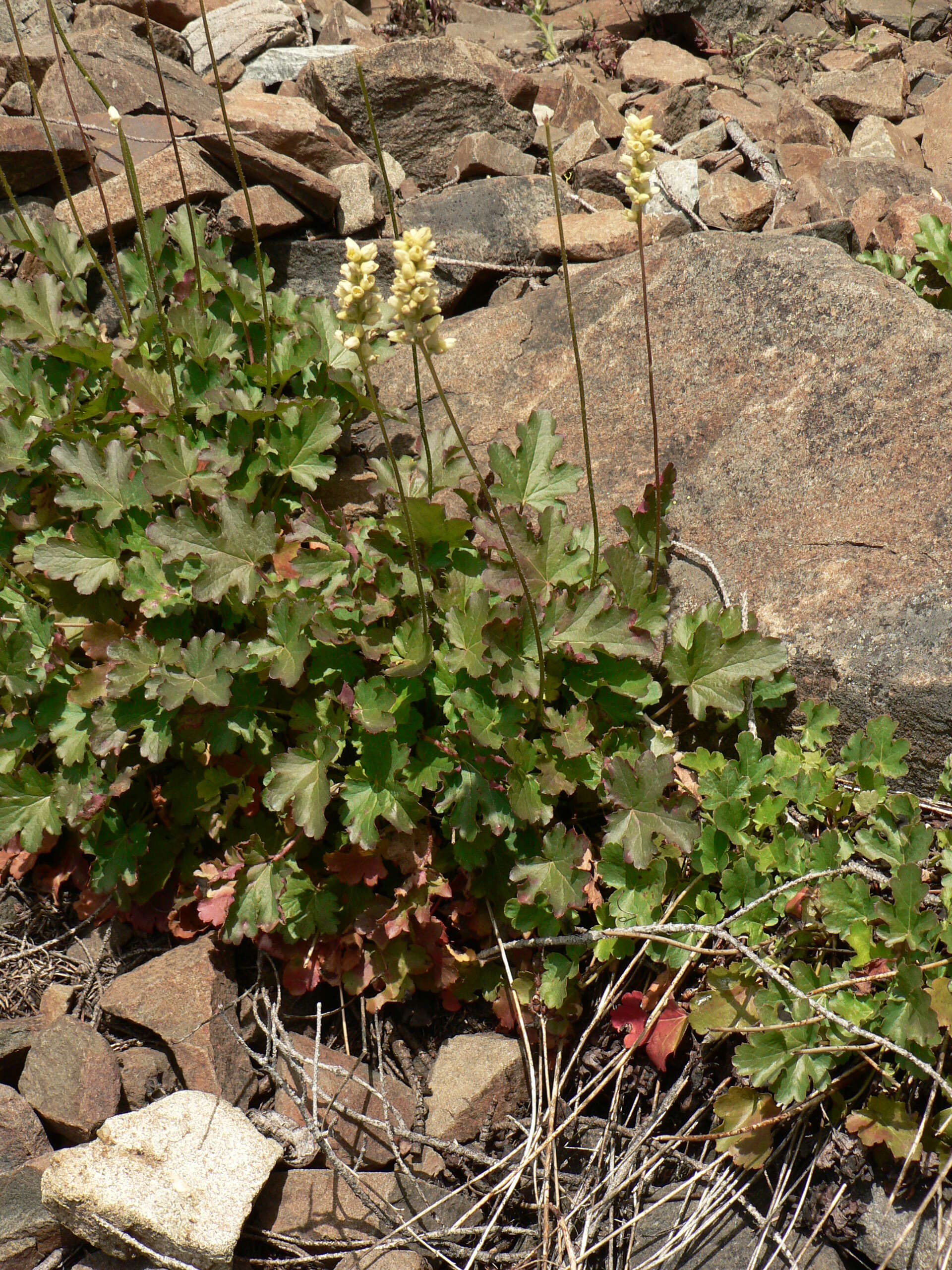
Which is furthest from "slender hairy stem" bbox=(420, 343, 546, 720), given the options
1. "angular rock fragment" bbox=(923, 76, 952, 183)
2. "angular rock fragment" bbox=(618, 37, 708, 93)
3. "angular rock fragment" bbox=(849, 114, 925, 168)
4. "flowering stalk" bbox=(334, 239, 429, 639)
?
"angular rock fragment" bbox=(618, 37, 708, 93)

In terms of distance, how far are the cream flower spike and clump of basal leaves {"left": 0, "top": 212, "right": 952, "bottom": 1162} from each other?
3.25 ft

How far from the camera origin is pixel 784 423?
10.7 ft

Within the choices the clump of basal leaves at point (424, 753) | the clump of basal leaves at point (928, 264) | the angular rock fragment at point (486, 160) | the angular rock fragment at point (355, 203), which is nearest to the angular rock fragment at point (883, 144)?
the clump of basal leaves at point (928, 264)

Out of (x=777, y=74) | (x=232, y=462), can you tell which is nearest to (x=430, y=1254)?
(x=232, y=462)

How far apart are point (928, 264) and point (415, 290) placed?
321 cm

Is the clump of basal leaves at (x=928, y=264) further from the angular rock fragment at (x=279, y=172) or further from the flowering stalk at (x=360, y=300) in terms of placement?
the flowering stalk at (x=360, y=300)

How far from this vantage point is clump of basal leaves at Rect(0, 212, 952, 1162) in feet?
8.43

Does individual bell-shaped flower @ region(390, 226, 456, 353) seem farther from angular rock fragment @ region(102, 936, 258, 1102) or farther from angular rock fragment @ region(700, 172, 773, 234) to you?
angular rock fragment @ region(700, 172, 773, 234)

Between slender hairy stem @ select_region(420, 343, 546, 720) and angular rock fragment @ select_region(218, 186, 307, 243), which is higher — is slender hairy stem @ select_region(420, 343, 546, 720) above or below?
below

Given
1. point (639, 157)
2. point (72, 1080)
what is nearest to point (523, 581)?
point (639, 157)

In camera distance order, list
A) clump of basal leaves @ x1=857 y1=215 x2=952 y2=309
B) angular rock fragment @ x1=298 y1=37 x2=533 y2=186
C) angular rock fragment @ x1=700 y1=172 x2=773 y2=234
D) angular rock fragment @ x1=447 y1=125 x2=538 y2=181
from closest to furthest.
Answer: clump of basal leaves @ x1=857 y1=215 x2=952 y2=309, angular rock fragment @ x1=700 y1=172 x2=773 y2=234, angular rock fragment @ x1=447 y1=125 x2=538 y2=181, angular rock fragment @ x1=298 y1=37 x2=533 y2=186

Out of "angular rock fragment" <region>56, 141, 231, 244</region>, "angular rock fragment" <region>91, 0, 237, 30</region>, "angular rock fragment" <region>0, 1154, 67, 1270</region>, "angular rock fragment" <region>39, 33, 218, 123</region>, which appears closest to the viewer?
"angular rock fragment" <region>0, 1154, 67, 1270</region>

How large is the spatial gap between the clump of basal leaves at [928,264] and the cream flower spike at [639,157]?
230 cm

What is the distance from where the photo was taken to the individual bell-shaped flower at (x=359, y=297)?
1.89 m
